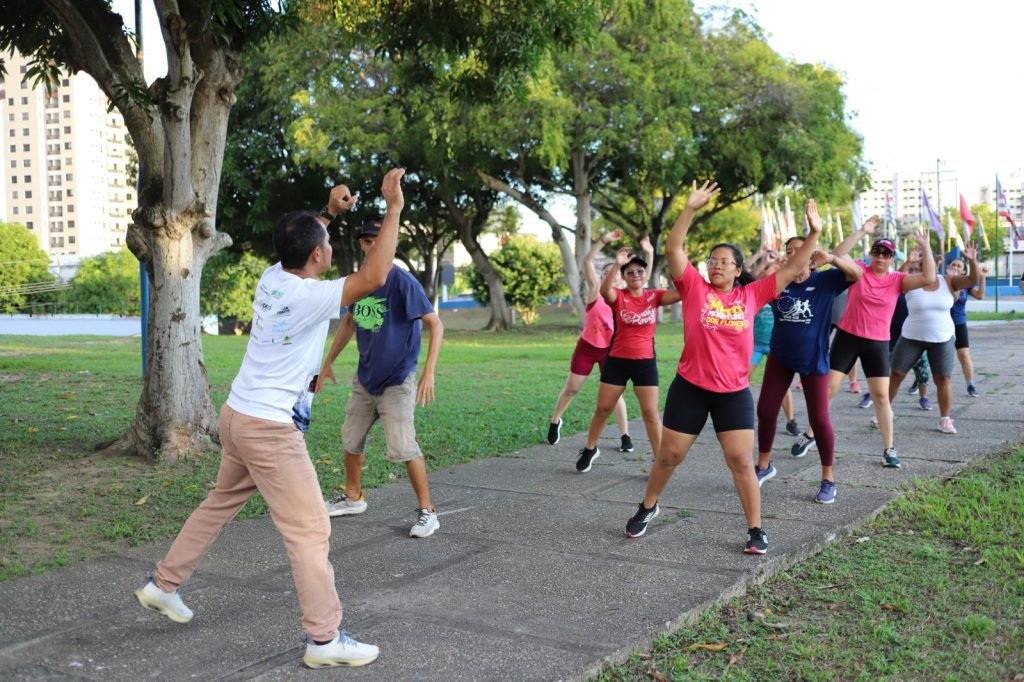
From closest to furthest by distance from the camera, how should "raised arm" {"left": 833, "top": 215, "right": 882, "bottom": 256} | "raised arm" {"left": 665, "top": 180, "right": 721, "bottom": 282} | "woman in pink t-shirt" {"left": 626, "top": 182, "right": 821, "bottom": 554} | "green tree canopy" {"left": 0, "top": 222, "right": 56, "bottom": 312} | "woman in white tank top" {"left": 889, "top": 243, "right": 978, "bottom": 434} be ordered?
1. "raised arm" {"left": 665, "top": 180, "right": 721, "bottom": 282}
2. "woman in pink t-shirt" {"left": 626, "top": 182, "right": 821, "bottom": 554}
3. "raised arm" {"left": 833, "top": 215, "right": 882, "bottom": 256}
4. "woman in white tank top" {"left": 889, "top": 243, "right": 978, "bottom": 434}
5. "green tree canopy" {"left": 0, "top": 222, "right": 56, "bottom": 312}

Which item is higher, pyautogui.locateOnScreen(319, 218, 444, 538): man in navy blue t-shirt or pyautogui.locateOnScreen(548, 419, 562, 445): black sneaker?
pyautogui.locateOnScreen(319, 218, 444, 538): man in navy blue t-shirt

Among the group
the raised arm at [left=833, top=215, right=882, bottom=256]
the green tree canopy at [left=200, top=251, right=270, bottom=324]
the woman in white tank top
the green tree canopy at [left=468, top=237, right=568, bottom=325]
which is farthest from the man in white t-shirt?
the green tree canopy at [left=200, top=251, right=270, bottom=324]

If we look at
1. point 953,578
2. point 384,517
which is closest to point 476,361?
point 384,517

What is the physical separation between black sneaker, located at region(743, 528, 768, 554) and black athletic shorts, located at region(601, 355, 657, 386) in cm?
208

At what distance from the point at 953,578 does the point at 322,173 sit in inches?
1151

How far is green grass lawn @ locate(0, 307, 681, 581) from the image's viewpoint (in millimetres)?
6016

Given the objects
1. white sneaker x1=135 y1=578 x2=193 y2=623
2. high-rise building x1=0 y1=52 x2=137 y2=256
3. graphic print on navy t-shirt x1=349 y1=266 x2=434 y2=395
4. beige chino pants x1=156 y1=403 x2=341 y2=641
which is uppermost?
high-rise building x1=0 y1=52 x2=137 y2=256

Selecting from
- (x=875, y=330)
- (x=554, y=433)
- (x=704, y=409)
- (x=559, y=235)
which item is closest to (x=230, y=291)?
(x=559, y=235)

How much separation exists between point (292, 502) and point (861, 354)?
5.41 metres

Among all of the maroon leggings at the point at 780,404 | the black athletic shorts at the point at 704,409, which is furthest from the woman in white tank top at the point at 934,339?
the black athletic shorts at the point at 704,409

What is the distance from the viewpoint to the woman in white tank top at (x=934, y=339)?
9234mm

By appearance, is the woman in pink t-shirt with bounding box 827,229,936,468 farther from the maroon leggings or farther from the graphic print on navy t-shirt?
the graphic print on navy t-shirt

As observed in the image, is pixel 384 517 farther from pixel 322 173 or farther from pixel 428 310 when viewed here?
pixel 322 173

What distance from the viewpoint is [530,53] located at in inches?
390
